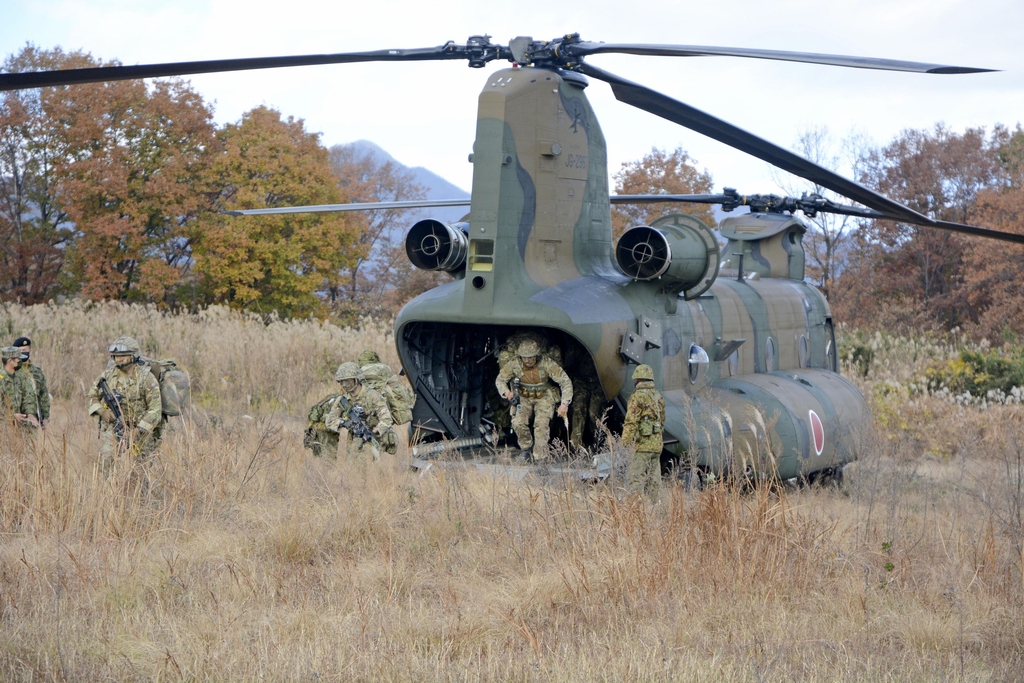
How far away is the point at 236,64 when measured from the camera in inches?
201

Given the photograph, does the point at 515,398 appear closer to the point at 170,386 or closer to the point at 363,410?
the point at 363,410

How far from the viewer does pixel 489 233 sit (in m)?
8.18

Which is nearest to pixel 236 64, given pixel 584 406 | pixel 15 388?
pixel 584 406

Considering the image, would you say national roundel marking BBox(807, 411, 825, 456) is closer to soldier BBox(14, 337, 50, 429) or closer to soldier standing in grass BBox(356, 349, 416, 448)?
soldier standing in grass BBox(356, 349, 416, 448)

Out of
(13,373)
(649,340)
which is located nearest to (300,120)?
(13,373)

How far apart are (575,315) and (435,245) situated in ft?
5.13

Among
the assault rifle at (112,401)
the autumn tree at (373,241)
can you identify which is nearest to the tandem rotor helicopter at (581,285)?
the assault rifle at (112,401)

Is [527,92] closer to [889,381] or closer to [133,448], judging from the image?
[133,448]

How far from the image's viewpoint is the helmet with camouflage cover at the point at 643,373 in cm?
797

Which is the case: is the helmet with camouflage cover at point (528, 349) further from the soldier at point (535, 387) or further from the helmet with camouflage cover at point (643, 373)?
the helmet with camouflage cover at point (643, 373)

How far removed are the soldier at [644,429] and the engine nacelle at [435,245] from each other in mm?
1959

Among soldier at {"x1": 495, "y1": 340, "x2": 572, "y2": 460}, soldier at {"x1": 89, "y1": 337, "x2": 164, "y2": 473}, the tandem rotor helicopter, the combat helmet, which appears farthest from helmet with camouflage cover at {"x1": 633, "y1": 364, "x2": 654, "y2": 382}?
the combat helmet

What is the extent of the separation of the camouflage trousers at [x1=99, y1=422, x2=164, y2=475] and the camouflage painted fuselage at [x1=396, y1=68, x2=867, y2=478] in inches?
91.4

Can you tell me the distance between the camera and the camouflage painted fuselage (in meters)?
8.16
